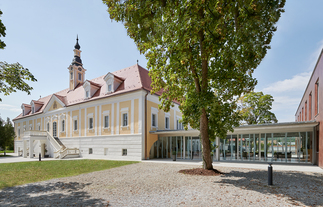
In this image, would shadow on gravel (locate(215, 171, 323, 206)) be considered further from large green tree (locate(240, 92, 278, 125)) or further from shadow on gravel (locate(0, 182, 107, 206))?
large green tree (locate(240, 92, 278, 125))

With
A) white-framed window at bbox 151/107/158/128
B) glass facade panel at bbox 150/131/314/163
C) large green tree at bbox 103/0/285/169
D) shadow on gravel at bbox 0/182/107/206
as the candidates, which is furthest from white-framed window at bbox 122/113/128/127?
shadow on gravel at bbox 0/182/107/206

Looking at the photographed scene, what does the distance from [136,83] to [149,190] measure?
1588 centimetres

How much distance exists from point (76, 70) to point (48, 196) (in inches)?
1175

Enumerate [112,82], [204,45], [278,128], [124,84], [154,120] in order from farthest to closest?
[112,82], [124,84], [154,120], [278,128], [204,45]

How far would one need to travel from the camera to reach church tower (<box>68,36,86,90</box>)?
33688 mm

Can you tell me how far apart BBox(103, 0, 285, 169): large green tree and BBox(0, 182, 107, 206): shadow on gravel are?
6400mm

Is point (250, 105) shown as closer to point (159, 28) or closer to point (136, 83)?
point (136, 83)

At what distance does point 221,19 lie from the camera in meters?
10.4

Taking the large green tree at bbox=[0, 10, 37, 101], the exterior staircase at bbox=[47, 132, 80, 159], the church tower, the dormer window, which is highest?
the church tower

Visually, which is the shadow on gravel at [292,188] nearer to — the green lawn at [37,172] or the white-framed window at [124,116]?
the green lawn at [37,172]

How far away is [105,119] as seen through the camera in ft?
82.3

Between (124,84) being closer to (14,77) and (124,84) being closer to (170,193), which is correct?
(14,77)

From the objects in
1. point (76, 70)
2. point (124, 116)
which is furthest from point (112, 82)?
point (76, 70)

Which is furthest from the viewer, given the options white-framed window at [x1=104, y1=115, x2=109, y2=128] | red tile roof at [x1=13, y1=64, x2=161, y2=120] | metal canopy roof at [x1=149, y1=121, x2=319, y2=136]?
white-framed window at [x1=104, y1=115, x2=109, y2=128]
